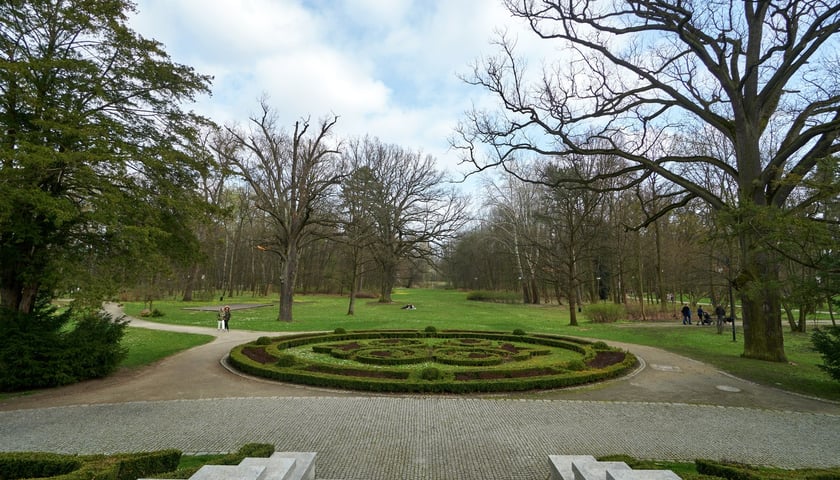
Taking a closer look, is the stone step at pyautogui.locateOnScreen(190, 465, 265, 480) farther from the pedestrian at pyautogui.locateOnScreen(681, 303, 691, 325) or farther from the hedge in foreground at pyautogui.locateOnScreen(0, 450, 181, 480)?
the pedestrian at pyautogui.locateOnScreen(681, 303, 691, 325)

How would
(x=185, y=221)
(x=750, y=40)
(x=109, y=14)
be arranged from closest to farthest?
(x=109, y=14) < (x=185, y=221) < (x=750, y=40)

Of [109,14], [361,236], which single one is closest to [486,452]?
[109,14]

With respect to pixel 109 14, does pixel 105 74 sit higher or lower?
lower

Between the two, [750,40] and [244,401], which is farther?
[750,40]

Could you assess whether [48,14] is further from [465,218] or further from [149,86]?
[465,218]

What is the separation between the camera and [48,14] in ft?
34.8

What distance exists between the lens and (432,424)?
773 centimetres

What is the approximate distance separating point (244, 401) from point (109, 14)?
10.5 metres

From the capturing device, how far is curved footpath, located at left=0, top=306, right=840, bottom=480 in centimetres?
630

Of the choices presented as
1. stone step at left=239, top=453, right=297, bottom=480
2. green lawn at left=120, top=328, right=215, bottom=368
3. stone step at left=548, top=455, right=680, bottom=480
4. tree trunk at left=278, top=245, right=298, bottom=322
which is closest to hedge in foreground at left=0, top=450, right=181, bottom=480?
stone step at left=239, top=453, right=297, bottom=480

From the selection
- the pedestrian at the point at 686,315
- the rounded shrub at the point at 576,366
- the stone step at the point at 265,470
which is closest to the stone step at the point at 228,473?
the stone step at the point at 265,470

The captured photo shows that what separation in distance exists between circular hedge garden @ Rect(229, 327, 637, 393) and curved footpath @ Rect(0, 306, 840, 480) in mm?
472

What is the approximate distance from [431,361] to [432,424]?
19.1ft

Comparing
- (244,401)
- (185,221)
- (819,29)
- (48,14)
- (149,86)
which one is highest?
(819,29)
